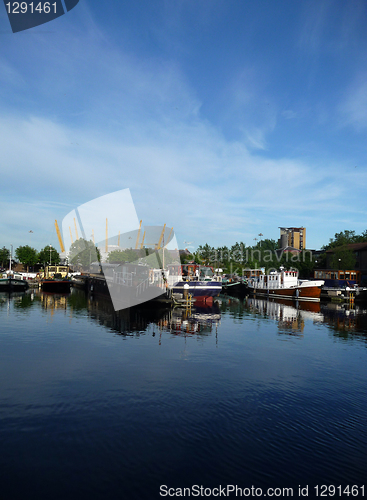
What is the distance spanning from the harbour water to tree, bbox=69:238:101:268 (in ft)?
359

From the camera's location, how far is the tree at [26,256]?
13775 cm

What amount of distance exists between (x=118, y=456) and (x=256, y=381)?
31.8 feet

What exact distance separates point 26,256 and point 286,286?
10404cm

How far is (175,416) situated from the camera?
14.2 m

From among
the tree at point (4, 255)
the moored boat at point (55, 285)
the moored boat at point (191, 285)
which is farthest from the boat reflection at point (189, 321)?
the tree at point (4, 255)

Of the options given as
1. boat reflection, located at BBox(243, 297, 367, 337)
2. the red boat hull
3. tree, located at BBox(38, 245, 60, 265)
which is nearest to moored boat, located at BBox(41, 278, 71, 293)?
the red boat hull

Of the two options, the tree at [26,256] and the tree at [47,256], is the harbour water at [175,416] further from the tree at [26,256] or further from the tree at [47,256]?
the tree at [26,256]

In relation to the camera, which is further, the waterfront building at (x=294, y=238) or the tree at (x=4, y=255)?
Result: the waterfront building at (x=294, y=238)

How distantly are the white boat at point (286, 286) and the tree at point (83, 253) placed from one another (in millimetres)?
69913

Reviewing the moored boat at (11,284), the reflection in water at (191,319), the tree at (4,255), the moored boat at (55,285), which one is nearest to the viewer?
the reflection in water at (191,319)

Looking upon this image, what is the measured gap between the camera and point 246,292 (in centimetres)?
9375

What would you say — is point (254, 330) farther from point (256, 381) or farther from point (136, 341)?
point (256, 381)

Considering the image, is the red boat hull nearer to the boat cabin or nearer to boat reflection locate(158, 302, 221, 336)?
the boat cabin

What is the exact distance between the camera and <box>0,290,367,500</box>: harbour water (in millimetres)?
10266
